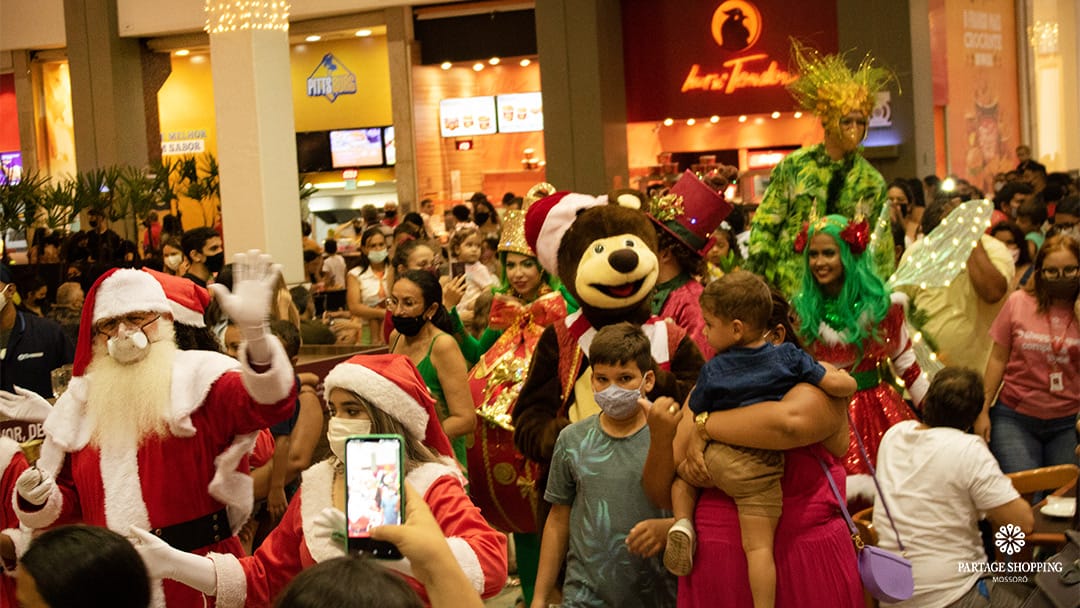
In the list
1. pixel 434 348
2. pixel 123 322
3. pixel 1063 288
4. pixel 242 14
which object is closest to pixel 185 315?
pixel 123 322

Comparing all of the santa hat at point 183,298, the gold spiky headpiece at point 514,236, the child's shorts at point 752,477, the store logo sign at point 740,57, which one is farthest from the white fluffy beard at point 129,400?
the store logo sign at point 740,57

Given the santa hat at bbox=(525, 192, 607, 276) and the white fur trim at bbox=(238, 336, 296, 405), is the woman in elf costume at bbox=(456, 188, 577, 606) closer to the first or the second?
the santa hat at bbox=(525, 192, 607, 276)

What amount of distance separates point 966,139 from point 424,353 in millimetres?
14791

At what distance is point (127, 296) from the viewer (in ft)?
12.4

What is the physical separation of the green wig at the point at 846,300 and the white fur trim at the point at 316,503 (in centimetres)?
261

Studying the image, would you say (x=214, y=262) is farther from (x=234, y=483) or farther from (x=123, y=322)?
(x=234, y=483)

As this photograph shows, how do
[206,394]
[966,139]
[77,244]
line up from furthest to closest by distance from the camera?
[966,139] < [77,244] < [206,394]

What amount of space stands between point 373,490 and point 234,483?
4.08ft

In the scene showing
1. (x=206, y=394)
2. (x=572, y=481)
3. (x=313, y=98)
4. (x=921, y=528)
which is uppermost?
(x=313, y=98)

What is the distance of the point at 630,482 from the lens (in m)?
3.76

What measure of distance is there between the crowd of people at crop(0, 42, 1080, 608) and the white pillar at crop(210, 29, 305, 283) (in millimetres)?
6397

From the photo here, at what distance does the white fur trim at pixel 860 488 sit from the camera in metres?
4.80

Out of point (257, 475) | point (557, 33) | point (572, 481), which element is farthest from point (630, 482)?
point (557, 33)

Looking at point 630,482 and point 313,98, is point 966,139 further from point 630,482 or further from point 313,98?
point 630,482
